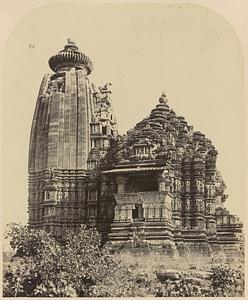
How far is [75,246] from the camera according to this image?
1938 cm

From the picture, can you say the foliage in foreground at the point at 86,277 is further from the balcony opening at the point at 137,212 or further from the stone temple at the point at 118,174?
the balcony opening at the point at 137,212

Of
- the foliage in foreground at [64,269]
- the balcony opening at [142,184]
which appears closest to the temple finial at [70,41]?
the balcony opening at [142,184]

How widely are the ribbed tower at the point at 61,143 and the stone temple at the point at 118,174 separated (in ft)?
0.09

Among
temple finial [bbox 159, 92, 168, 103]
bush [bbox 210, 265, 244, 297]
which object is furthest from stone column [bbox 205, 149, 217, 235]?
bush [bbox 210, 265, 244, 297]

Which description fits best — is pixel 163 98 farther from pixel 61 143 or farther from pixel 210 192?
pixel 61 143

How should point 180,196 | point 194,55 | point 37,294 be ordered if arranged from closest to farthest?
1. point 37,294
2. point 194,55
3. point 180,196

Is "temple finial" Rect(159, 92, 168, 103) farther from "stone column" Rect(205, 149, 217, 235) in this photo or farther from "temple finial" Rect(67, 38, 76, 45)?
"temple finial" Rect(67, 38, 76, 45)

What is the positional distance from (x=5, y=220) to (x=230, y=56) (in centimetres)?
609

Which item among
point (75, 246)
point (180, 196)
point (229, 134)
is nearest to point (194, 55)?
point (229, 134)

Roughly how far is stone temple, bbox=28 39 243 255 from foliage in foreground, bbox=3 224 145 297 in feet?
3.46

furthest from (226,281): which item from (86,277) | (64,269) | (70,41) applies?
(70,41)

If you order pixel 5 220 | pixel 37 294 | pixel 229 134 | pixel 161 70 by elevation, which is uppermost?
pixel 161 70

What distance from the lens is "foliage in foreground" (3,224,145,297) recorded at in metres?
18.0

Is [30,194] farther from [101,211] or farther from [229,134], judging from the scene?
[229,134]
